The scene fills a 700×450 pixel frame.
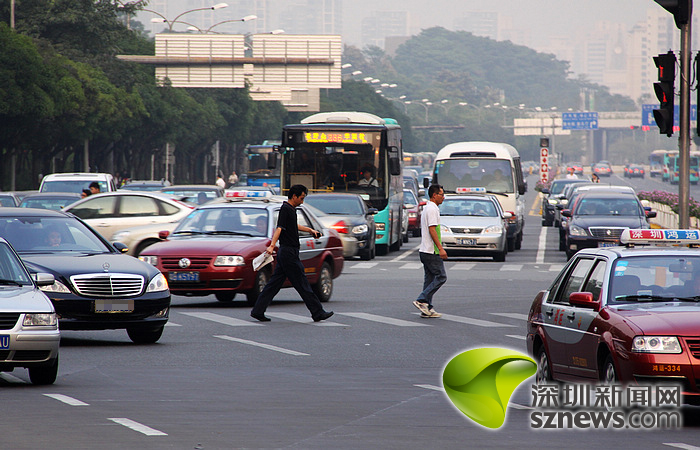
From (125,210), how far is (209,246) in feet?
27.4

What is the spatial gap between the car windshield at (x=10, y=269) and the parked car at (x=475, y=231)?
1982cm

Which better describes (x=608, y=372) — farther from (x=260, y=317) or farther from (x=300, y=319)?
(x=300, y=319)

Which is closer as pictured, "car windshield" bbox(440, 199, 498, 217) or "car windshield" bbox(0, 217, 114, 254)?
"car windshield" bbox(0, 217, 114, 254)

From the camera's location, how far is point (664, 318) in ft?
31.3

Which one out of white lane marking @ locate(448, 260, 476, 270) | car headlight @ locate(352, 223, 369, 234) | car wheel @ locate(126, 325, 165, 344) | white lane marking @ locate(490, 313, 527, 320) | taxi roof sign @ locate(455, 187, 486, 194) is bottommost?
white lane marking @ locate(448, 260, 476, 270)

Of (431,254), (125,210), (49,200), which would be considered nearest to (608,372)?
(431,254)

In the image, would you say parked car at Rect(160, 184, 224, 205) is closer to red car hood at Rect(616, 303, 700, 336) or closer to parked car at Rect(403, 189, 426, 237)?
parked car at Rect(403, 189, 426, 237)

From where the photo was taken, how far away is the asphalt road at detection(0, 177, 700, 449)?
886 cm

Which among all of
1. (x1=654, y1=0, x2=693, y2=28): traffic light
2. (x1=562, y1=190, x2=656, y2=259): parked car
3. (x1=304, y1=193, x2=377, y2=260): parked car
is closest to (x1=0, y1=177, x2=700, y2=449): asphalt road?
(x1=654, y1=0, x2=693, y2=28): traffic light

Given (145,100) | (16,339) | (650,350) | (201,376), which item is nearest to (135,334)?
(201,376)

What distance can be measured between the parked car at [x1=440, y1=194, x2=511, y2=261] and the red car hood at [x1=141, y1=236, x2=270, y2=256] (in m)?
12.6

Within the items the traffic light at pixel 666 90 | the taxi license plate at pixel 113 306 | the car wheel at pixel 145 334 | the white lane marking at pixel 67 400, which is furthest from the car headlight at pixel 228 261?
the white lane marking at pixel 67 400

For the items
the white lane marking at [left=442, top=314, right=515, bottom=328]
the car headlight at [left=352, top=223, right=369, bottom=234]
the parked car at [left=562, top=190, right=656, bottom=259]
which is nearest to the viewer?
the white lane marking at [left=442, top=314, right=515, bottom=328]

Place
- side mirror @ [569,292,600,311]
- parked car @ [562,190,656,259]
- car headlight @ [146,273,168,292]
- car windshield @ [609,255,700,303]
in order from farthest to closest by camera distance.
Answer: parked car @ [562,190,656,259] < car headlight @ [146,273,168,292] < car windshield @ [609,255,700,303] < side mirror @ [569,292,600,311]
